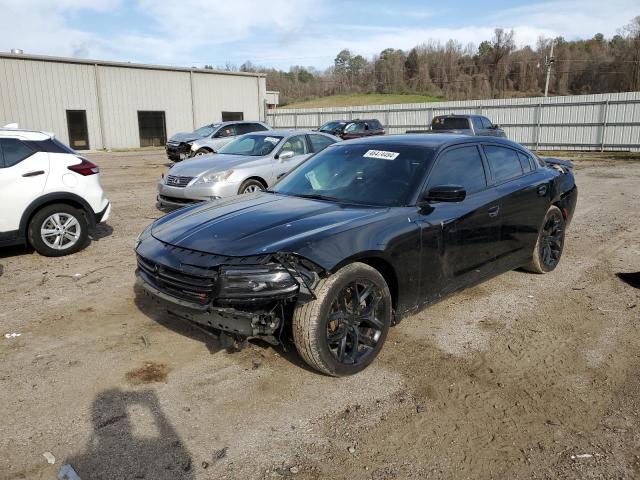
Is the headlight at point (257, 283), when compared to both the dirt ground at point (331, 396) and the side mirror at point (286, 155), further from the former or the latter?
the side mirror at point (286, 155)

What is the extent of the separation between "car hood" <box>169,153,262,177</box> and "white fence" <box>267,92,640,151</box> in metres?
22.3

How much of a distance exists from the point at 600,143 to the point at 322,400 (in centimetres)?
2736

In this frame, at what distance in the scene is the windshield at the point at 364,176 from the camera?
4.28m

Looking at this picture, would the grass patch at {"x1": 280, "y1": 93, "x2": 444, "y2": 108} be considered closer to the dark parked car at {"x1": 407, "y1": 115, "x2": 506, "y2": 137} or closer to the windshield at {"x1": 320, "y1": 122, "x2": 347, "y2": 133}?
the windshield at {"x1": 320, "y1": 122, "x2": 347, "y2": 133}

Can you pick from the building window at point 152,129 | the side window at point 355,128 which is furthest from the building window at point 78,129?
the side window at point 355,128

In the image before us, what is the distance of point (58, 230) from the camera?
22.3 ft

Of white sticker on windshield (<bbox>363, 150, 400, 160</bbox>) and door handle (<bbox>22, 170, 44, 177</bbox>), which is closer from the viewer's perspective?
white sticker on windshield (<bbox>363, 150, 400, 160</bbox>)

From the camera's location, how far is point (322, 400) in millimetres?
3414

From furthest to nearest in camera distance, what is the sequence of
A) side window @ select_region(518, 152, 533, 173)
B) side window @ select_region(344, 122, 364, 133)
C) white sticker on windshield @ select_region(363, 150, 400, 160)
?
side window @ select_region(344, 122, 364, 133) → side window @ select_region(518, 152, 533, 173) → white sticker on windshield @ select_region(363, 150, 400, 160)

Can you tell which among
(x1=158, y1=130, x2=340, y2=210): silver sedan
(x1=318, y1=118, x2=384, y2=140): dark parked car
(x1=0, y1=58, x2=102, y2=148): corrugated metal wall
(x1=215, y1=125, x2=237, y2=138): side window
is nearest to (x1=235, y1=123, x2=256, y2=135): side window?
(x1=215, y1=125, x2=237, y2=138): side window

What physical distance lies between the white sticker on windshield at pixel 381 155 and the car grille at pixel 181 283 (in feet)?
6.50

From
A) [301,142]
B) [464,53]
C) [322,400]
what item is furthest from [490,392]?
[464,53]

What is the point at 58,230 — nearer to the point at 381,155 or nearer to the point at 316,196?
the point at 316,196

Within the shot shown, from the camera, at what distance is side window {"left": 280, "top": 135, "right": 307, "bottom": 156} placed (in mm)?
10141
